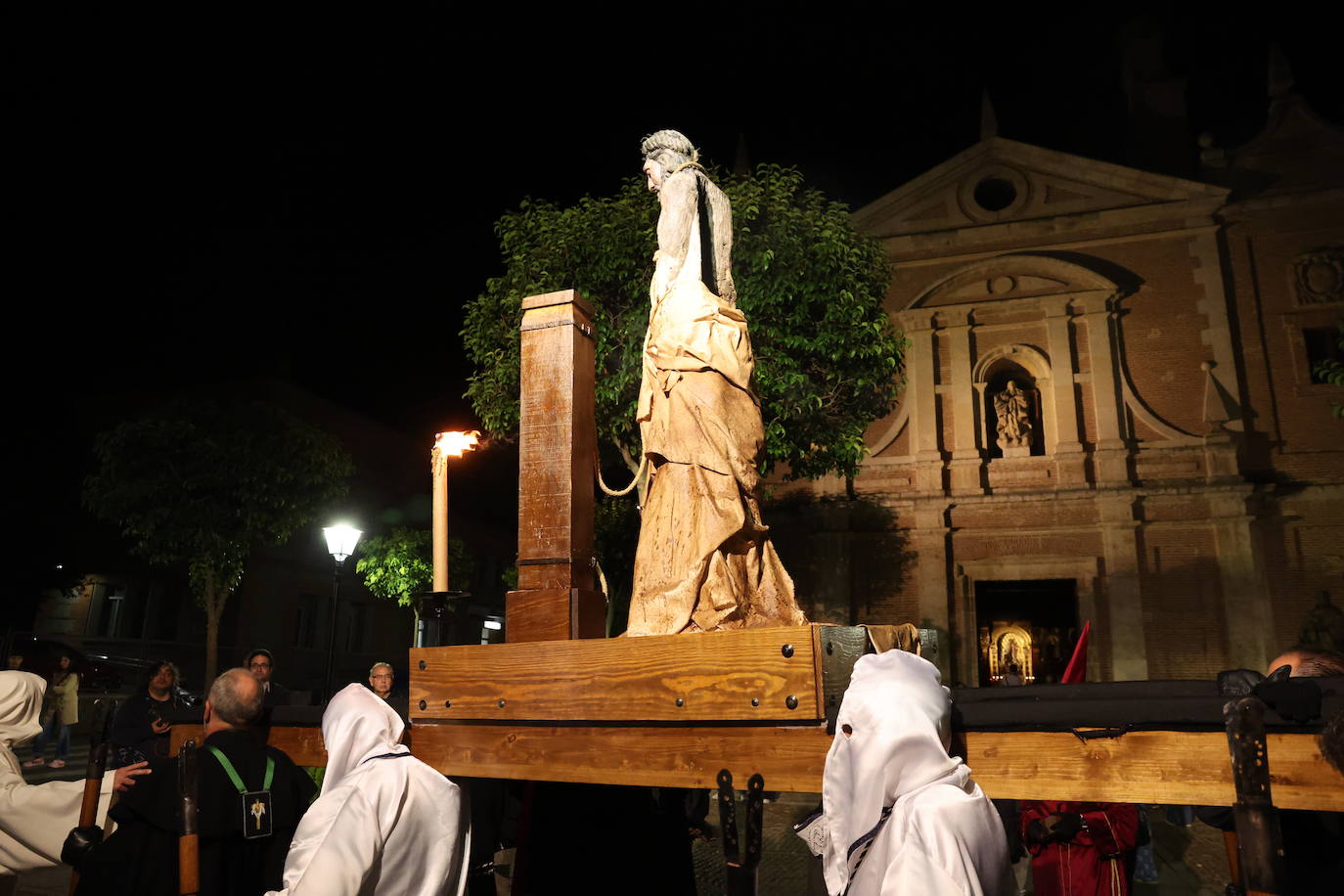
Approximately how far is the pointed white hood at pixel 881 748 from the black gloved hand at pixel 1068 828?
3112 millimetres

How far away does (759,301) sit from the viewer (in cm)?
1203

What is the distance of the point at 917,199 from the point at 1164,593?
10.0 metres

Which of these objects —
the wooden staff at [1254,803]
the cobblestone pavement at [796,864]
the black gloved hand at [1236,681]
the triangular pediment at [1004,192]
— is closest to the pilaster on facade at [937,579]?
the cobblestone pavement at [796,864]

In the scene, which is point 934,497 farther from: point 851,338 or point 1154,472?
point 851,338

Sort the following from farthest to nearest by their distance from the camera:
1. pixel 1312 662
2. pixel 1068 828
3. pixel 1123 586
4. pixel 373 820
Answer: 1. pixel 1123 586
2. pixel 1068 828
3. pixel 1312 662
4. pixel 373 820

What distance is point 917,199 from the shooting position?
21.0 m

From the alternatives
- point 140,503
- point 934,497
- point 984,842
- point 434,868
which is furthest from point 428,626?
point 984,842

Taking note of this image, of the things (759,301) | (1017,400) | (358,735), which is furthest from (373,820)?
(1017,400)

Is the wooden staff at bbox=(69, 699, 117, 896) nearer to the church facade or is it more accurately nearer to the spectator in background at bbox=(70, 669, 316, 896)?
the spectator in background at bbox=(70, 669, 316, 896)

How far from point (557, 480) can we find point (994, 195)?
20.7 metres

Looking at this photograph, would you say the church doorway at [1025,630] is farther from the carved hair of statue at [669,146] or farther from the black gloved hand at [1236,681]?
the carved hair of statue at [669,146]

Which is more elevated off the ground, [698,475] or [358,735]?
[698,475]

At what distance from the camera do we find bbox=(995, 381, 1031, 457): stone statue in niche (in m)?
19.2

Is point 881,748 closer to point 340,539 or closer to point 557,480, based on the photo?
point 557,480
